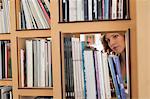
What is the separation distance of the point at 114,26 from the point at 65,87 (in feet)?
1.52

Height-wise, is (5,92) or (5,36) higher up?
(5,36)

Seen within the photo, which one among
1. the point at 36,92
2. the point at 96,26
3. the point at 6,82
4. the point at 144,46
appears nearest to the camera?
the point at 144,46

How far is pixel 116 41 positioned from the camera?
1.50m

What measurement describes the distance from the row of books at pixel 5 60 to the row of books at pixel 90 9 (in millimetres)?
598

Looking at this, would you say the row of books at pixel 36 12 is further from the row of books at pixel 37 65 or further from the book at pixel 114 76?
the book at pixel 114 76

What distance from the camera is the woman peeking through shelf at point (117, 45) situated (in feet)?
4.79

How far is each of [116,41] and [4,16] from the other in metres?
0.87

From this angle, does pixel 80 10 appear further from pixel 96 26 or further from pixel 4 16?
pixel 4 16

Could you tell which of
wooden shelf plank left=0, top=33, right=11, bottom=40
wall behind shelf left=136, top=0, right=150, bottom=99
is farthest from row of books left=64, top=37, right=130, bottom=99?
wooden shelf plank left=0, top=33, right=11, bottom=40

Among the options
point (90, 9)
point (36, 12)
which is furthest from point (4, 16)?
point (90, 9)

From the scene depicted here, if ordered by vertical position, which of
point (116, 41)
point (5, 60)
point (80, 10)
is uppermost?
point (80, 10)

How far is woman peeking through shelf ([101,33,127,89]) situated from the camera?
146cm

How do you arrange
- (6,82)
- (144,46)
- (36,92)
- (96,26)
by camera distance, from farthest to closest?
(6,82), (36,92), (96,26), (144,46)

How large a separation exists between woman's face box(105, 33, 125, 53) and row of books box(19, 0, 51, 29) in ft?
1.49
